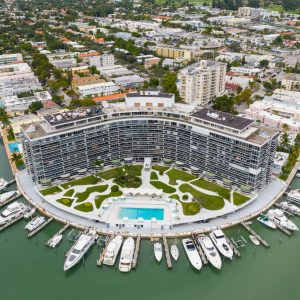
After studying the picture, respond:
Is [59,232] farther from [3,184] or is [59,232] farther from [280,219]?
[280,219]

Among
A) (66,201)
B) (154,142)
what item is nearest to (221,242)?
(154,142)

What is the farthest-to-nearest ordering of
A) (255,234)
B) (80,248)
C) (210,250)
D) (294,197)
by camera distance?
(294,197), (255,234), (80,248), (210,250)

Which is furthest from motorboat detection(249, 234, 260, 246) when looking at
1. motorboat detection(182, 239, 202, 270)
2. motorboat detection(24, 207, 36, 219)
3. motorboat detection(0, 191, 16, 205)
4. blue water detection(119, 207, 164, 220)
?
motorboat detection(0, 191, 16, 205)

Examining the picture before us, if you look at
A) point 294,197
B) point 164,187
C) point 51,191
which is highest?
point 51,191

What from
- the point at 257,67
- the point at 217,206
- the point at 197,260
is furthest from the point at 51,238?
the point at 257,67

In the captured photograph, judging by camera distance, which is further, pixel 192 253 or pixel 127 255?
pixel 192 253

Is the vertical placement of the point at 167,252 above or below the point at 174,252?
below

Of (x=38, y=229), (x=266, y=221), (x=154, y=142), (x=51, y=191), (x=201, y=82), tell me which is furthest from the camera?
(x=201, y=82)

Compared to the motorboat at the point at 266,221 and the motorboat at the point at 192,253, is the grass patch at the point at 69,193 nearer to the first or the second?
the motorboat at the point at 192,253
